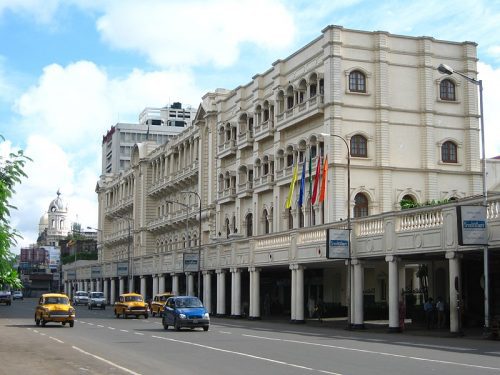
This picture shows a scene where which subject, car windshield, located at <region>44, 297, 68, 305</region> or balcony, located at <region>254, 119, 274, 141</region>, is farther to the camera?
balcony, located at <region>254, 119, 274, 141</region>

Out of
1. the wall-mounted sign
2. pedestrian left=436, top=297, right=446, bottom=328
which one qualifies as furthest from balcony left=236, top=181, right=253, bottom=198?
pedestrian left=436, top=297, right=446, bottom=328

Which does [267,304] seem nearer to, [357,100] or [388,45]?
[357,100]

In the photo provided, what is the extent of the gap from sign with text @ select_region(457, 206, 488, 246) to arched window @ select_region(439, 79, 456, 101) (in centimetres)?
3072

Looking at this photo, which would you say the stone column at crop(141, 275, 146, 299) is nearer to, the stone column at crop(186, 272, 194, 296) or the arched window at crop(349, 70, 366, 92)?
the stone column at crop(186, 272, 194, 296)

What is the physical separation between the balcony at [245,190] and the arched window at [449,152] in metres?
16.9

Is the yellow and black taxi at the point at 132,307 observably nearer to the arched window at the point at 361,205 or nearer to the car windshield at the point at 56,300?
the car windshield at the point at 56,300

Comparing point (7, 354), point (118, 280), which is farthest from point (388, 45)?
point (118, 280)

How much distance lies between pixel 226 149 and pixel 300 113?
16.0 meters

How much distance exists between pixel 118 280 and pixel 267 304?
4517 cm

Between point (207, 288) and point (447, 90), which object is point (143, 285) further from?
point (447, 90)

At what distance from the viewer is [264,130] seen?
66500mm

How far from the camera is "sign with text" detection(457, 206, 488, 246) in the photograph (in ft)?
99.6

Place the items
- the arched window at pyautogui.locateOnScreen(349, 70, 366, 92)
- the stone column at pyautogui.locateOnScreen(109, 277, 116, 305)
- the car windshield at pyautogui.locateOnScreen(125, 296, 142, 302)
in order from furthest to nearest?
1. the stone column at pyautogui.locateOnScreen(109, 277, 116, 305)
2. the arched window at pyautogui.locateOnScreen(349, 70, 366, 92)
3. the car windshield at pyautogui.locateOnScreen(125, 296, 142, 302)

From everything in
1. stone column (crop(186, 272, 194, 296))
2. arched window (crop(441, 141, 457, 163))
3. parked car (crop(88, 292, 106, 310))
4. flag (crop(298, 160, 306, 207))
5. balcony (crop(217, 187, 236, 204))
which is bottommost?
parked car (crop(88, 292, 106, 310))
